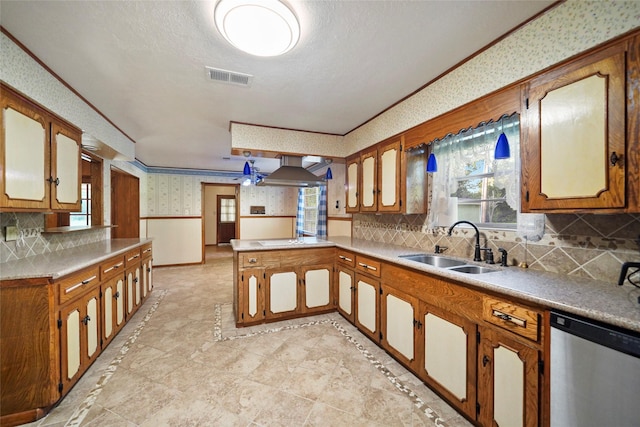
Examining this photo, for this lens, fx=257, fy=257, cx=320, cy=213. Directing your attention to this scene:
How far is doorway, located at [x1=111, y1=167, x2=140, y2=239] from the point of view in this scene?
4.77 m

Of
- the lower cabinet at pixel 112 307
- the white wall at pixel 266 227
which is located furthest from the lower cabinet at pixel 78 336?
the white wall at pixel 266 227

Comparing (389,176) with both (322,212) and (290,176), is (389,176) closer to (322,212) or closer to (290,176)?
(290,176)

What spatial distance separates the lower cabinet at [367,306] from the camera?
2422 mm

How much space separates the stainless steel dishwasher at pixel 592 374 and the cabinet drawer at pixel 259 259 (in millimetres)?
2361

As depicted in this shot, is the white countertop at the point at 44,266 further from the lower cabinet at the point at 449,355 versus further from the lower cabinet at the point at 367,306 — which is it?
the lower cabinet at the point at 449,355

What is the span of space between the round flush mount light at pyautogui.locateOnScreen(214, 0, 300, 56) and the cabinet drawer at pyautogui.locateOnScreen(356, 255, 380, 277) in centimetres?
188

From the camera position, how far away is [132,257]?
300 centimetres

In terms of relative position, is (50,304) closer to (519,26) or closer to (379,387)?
(379,387)

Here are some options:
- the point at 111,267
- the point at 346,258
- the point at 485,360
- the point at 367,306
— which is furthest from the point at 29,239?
the point at 485,360

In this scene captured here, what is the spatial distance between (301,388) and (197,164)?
5.10 meters

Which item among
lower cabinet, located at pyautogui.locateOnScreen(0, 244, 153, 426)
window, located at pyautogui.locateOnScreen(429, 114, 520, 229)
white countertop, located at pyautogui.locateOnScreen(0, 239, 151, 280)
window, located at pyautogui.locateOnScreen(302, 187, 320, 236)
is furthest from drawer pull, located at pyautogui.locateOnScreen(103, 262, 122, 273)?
window, located at pyautogui.locateOnScreen(302, 187, 320, 236)

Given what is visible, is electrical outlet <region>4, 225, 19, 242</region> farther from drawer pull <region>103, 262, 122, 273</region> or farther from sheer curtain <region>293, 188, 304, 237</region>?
sheer curtain <region>293, 188, 304, 237</region>

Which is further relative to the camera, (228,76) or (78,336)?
(228,76)

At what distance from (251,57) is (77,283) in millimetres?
2037
